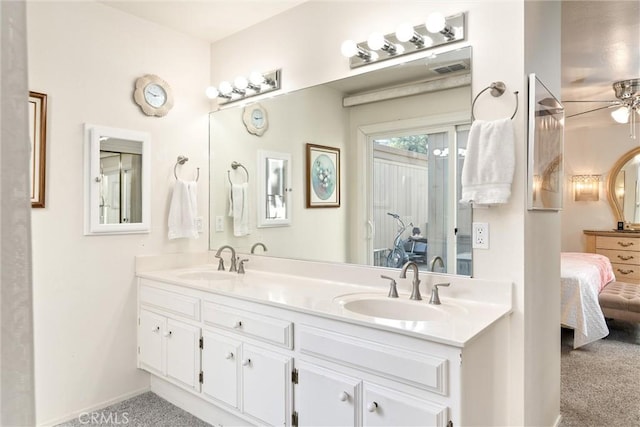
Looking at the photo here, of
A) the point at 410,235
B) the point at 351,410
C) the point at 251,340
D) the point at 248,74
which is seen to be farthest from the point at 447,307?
the point at 248,74

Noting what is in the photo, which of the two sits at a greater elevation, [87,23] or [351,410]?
[87,23]

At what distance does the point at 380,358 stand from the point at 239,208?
1785mm

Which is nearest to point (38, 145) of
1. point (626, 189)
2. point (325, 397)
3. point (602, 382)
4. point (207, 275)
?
point (207, 275)

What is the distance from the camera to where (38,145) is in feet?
7.20

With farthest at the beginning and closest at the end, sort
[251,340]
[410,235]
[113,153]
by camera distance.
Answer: [113,153] → [410,235] → [251,340]

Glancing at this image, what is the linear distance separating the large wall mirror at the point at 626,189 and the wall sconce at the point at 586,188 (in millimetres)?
145

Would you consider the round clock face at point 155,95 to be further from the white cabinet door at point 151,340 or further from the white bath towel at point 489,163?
the white bath towel at point 489,163

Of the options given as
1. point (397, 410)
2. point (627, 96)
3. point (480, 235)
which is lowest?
point (397, 410)

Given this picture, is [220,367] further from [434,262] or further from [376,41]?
[376,41]

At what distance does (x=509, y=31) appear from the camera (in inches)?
67.7

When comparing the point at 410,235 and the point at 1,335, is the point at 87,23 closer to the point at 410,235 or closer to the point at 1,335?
the point at 410,235

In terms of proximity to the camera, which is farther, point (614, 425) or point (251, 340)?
point (614, 425)

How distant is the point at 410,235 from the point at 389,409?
0.91 m

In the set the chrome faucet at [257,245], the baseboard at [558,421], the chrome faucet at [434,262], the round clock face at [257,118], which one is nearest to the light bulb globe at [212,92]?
the round clock face at [257,118]
